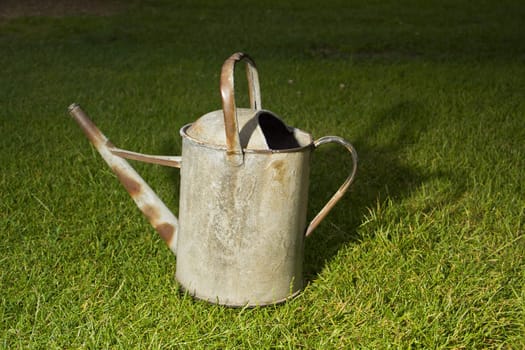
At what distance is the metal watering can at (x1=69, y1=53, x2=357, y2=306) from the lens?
2002mm

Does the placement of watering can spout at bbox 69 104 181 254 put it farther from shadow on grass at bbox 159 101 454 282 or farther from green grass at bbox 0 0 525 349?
shadow on grass at bbox 159 101 454 282

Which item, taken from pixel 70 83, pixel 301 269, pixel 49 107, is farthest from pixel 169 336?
pixel 70 83

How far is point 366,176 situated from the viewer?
3.46 meters

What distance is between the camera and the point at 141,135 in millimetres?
3959

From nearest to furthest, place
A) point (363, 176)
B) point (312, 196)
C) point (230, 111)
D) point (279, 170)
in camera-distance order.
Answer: point (230, 111), point (279, 170), point (312, 196), point (363, 176)

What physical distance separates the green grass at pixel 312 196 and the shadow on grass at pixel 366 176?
0.05 feet

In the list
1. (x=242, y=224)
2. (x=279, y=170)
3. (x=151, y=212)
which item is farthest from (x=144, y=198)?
(x=279, y=170)

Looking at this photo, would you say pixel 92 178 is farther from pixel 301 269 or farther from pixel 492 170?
pixel 492 170

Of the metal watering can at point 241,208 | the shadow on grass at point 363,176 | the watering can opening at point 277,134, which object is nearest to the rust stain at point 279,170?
the metal watering can at point 241,208

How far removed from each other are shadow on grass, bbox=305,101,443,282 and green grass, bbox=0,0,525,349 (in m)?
0.01

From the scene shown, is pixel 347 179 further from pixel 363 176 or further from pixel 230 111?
pixel 363 176

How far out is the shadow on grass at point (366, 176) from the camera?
2.67m

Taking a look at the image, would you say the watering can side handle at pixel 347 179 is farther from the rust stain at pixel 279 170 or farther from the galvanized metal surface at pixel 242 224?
the rust stain at pixel 279 170

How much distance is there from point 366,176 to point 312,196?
0.44m
